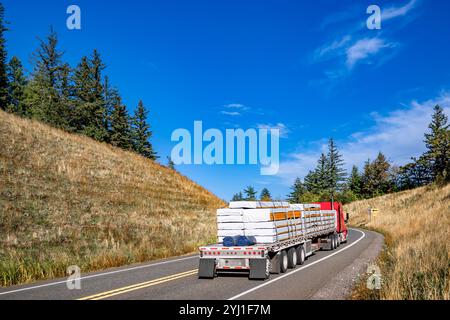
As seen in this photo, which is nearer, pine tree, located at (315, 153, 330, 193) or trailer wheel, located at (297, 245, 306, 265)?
trailer wheel, located at (297, 245, 306, 265)

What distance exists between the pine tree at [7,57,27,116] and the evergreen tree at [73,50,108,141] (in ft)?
32.0

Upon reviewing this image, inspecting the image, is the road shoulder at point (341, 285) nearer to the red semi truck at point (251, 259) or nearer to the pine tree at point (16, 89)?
the red semi truck at point (251, 259)

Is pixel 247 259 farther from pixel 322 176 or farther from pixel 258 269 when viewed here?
pixel 322 176

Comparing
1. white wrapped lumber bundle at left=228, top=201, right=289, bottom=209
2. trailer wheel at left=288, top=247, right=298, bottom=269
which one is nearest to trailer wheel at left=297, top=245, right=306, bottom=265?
trailer wheel at left=288, top=247, right=298, bottom=269

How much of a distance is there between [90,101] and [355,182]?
7258 cm

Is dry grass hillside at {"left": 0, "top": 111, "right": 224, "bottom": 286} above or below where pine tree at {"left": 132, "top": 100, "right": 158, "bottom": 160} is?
below

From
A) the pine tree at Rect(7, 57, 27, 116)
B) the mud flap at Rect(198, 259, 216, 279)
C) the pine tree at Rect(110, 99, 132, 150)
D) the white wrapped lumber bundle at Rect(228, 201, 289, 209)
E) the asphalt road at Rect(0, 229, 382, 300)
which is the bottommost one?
the asphalt road at Rect(0, 229, 382, 300)

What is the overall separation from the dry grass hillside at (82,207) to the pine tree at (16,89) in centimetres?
2257

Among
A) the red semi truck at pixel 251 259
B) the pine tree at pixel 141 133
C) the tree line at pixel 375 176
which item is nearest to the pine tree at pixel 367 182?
the tree line at pixel 375 176

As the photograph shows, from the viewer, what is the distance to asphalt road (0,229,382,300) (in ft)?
28.9

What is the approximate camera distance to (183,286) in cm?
1007

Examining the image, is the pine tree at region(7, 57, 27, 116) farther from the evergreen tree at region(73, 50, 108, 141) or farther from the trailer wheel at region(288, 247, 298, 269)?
the trailer wheel at region(288, 247, 298, 269)

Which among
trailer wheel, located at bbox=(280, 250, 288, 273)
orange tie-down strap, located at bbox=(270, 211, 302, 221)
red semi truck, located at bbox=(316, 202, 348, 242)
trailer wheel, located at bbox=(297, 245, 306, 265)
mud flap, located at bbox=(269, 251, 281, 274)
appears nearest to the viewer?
mud flap, located at bbox=(269, 251, 281, 274)
